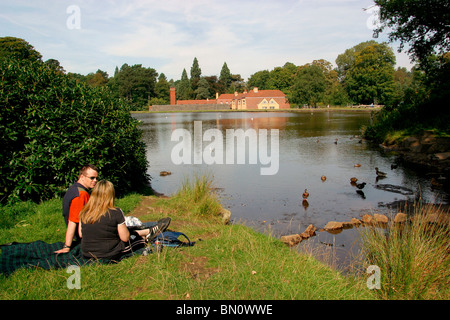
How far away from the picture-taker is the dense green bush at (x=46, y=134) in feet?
22.2

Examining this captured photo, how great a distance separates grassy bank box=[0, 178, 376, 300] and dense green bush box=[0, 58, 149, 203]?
3.64 feet

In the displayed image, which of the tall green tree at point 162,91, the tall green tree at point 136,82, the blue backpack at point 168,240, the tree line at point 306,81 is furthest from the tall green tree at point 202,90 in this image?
the blue backpack at point 168,240

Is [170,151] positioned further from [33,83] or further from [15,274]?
[15,274]

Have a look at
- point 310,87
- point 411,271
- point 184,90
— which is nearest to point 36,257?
point 411,271

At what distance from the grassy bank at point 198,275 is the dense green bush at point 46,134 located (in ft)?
3.64

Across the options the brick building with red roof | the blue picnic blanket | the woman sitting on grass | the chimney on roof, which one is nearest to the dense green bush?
the blue picnic blanket

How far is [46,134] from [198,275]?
4.77 m

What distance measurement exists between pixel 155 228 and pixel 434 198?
917 centimetres

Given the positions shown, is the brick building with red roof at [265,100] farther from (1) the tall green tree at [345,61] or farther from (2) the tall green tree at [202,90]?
(1) the tall green tree at [345,61]

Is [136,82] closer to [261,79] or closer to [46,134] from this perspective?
[261,79]

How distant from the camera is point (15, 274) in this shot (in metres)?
4.03

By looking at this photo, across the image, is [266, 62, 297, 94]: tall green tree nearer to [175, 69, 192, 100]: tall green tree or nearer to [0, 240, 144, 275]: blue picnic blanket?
[175, 69, 192, 100]: tall green tree

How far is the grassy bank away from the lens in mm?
3691

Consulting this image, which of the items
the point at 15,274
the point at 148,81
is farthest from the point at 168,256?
the point at 148,81
